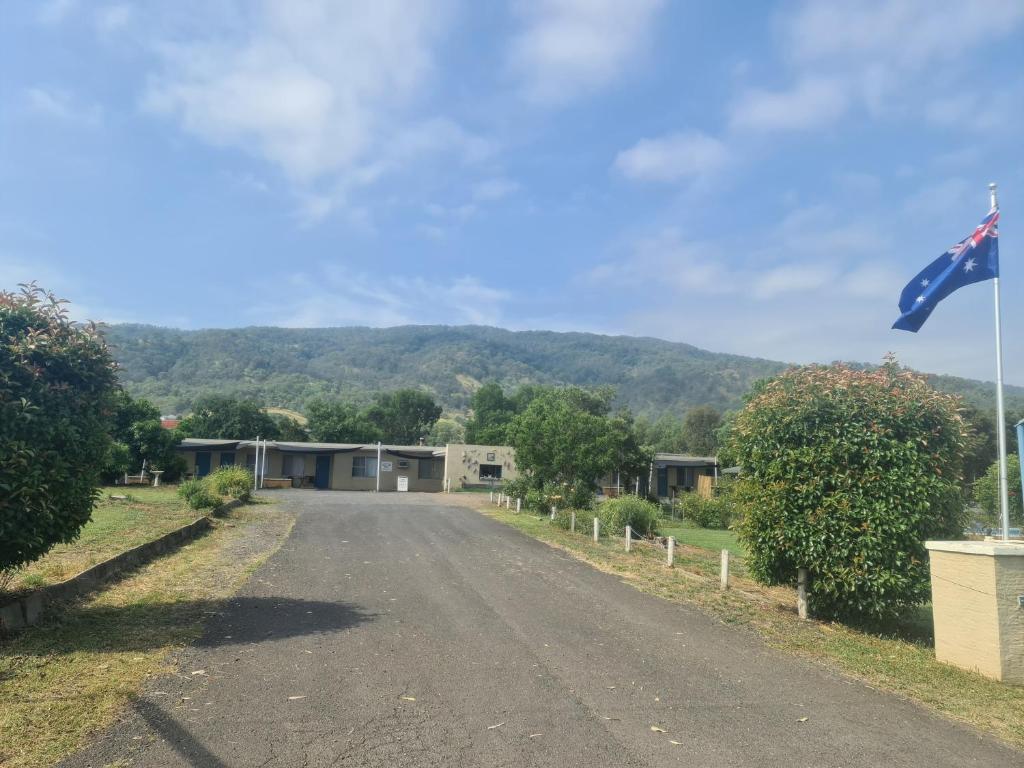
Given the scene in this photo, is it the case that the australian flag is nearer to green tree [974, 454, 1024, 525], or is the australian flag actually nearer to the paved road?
the paved road

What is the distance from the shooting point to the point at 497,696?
565 cm

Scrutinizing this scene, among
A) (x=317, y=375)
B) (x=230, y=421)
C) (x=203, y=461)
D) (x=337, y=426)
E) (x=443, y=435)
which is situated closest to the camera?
(x=203, y=461)

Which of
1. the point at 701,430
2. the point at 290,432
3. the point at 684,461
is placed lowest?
the point at 684,461

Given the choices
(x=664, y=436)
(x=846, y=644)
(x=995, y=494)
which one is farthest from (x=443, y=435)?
(x=846, y=644)

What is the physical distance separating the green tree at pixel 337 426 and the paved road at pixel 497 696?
175 ft

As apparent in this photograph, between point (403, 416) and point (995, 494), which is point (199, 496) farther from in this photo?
point (403, 416)

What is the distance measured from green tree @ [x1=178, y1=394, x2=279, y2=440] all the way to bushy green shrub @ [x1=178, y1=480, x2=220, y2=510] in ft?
111

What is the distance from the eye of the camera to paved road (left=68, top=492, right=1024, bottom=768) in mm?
4594

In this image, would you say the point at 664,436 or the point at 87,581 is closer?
the point at 87,581

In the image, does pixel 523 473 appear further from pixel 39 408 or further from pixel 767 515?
pixel 39 408

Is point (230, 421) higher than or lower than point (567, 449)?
higher

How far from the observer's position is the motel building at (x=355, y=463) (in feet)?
143

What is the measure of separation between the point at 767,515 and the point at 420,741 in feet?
21.2

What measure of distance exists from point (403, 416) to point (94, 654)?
232ft
